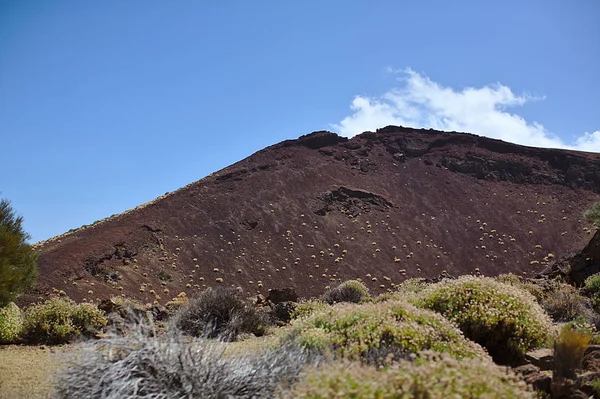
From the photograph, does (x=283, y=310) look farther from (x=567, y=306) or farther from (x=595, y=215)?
(x=595, y=215)

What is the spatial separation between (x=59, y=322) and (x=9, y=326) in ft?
3.52

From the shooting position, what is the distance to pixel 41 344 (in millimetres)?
11672

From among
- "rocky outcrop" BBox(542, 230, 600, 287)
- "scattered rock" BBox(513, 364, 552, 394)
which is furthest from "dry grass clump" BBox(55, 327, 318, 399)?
"rocky outcrop" BBox(542, 230, 600, 287)

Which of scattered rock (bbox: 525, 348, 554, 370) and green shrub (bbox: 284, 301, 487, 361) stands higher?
green shrub (bbox: 284, 301, 487, 361)

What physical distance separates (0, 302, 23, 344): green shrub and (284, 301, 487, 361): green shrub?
26.3ft

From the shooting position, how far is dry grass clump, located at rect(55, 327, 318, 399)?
15.8 feet

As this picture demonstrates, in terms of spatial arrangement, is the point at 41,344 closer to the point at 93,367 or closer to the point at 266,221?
the point at 93,367

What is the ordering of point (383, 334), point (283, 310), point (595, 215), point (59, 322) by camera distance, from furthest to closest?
point (595, 215) → point (283, 310) → point (59, 322) → point (383, 334)

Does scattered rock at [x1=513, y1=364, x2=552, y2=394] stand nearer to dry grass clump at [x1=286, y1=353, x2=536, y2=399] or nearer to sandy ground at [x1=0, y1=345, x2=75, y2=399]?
dry grass clump at [x1=286, y1=353, x2=536, y2=399]

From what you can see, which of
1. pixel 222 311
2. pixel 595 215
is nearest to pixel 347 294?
pixel 222 311

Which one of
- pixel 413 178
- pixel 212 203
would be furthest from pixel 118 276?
pixel 413 178

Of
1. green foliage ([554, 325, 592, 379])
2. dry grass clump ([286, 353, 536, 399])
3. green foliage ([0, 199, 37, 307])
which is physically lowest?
green foliage ([554, 325, 592, 379])

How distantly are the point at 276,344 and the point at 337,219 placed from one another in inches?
1172

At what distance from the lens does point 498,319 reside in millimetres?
7465
